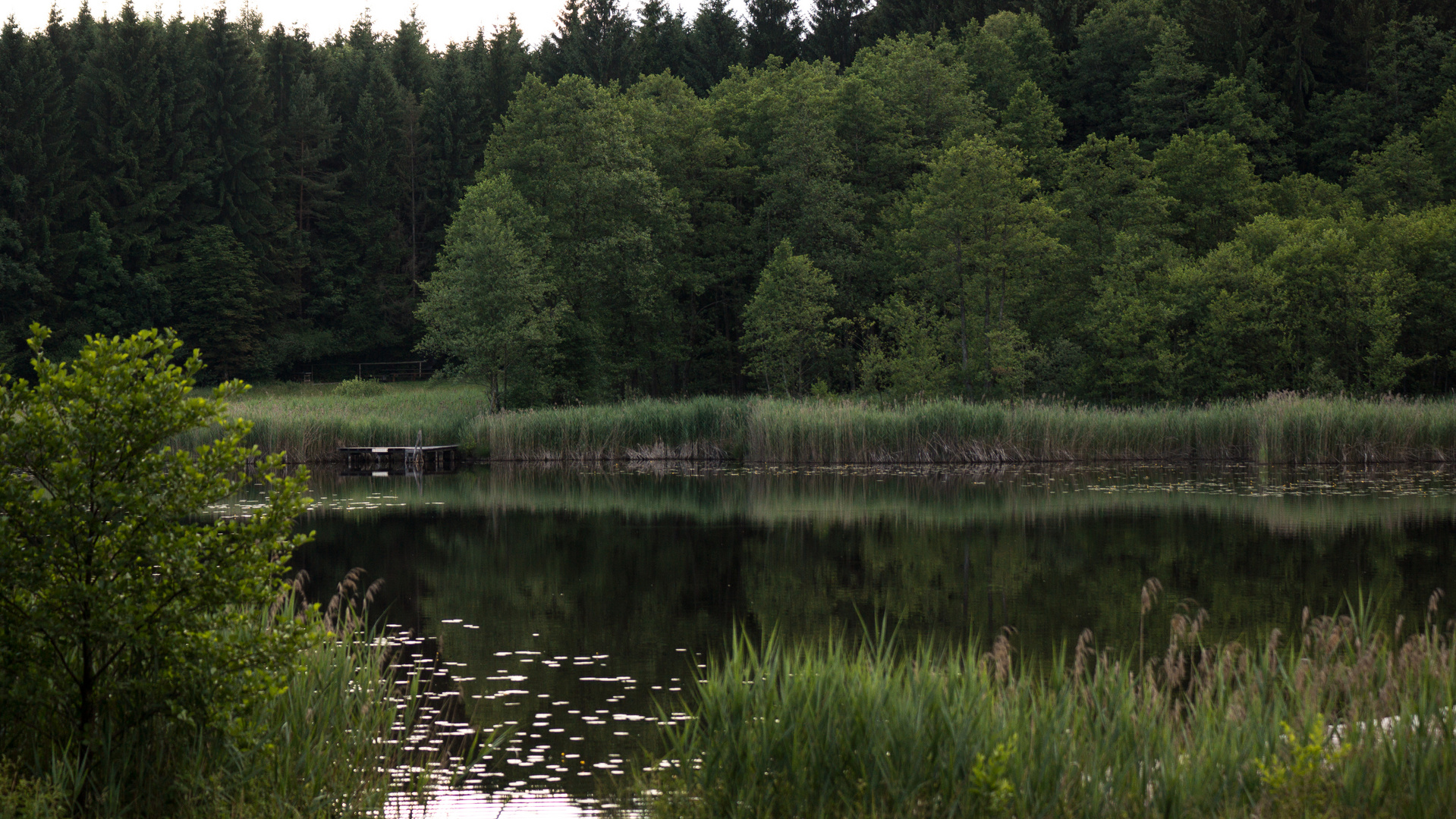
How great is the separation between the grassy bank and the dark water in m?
3.90

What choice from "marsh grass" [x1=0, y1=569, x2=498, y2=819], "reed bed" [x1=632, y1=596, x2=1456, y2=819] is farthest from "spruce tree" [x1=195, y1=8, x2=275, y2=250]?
"reed bed" [x1=632, y1=596, x2=1456, y2=819]

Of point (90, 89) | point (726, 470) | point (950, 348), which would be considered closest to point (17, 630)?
point (726, 470)

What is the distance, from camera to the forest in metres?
48.6

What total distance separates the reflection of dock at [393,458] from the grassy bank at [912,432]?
0.56 meters

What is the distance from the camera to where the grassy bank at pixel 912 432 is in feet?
112

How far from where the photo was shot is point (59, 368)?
6320 millimetres

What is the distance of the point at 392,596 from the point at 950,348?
123 feet

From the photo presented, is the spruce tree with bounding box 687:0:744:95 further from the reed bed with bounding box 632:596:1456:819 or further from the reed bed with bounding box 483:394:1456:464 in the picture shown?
the reed bed with bounding box 632:596:1456:819

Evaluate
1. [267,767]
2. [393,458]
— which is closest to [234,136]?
[393,458]

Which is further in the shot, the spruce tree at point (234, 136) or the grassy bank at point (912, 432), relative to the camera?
the spruce tree at point (234, 136)

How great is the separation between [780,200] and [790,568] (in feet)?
137

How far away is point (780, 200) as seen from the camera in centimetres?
5816

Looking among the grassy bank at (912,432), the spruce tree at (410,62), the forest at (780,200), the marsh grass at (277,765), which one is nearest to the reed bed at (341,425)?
the grassy bank at (912,432)

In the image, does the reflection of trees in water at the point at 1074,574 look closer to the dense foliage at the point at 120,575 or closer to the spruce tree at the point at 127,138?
the dense foliage at the point at 120,575
